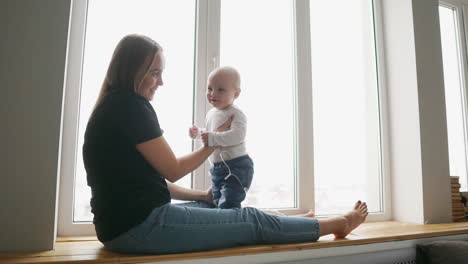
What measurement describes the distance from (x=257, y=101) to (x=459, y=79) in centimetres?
181

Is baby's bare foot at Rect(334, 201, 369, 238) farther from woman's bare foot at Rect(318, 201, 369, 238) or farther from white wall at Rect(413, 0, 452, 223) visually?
white wall at Rect(413, 0, 452, 223)

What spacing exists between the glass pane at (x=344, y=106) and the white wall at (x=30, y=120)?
1.46 m

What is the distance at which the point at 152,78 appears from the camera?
49.8 inches

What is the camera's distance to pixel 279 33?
6.95 ft

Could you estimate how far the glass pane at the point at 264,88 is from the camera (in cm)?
195

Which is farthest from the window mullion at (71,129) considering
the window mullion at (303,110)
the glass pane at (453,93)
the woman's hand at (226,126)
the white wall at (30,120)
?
the glass pane at (453,93)

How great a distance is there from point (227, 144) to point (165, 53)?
668mm

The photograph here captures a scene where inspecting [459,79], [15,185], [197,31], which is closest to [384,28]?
[459,79]

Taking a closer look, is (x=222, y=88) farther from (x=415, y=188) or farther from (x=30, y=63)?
(x=415, y=188)

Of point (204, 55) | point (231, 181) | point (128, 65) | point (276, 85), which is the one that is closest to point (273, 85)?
point (276, 85)

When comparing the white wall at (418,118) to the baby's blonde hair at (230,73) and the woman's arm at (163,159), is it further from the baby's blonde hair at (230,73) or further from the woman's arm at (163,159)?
the woman's arm at (163,159)

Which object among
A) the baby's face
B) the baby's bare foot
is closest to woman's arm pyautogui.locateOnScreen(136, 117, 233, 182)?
the baby's face

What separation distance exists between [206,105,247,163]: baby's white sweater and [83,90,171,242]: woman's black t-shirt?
1.01 feet

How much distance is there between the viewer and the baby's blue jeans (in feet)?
4.64
